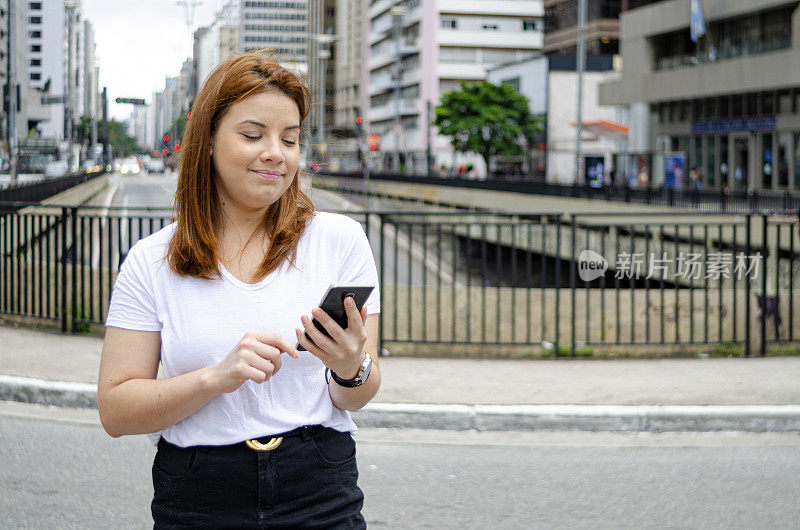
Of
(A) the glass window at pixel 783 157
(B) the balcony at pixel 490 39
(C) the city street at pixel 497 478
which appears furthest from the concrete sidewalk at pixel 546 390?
(B) the balcony at pixel 490 39

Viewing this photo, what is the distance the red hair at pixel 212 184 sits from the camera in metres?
2.20

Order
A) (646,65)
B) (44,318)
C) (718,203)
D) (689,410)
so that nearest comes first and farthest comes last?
(689,410), (44,318), (718,203), (646,65)

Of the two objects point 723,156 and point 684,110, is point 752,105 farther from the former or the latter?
point 684,110

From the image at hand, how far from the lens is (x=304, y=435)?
2246 mm

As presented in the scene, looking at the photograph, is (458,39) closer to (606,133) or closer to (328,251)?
(606,133)

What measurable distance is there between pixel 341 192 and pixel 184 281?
79218 millimetres

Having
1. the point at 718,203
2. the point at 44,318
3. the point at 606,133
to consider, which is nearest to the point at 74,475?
the point at 44,318

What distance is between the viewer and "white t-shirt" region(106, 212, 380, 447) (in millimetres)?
2191

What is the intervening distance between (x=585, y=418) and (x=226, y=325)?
18.5 feet

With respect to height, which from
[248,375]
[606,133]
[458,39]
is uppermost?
[458,39]

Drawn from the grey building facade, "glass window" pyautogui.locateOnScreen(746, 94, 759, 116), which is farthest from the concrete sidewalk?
"glass window" pyautogui.locateOnScreen(746, 94, 759, 116)

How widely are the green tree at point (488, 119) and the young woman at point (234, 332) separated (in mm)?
66957

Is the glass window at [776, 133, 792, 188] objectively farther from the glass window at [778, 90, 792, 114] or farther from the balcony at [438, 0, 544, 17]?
the balcony at [438, 0, 544, 17]

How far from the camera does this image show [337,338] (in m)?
2.03
